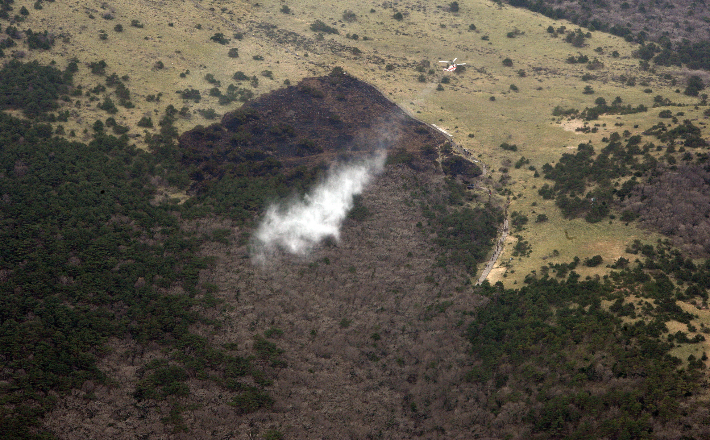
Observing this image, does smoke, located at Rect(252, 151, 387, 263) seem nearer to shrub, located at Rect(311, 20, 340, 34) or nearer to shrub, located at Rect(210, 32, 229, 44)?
shrub, located at Rect(210, 32, 229, 44)

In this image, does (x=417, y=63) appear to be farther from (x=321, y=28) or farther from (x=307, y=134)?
(x=307, y=134)

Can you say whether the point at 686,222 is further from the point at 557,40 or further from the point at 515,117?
the point at 557,40

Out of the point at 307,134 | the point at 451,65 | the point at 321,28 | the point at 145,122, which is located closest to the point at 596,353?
the point at 307,134

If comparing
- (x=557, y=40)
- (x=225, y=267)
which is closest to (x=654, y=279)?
(x=225, y=267)

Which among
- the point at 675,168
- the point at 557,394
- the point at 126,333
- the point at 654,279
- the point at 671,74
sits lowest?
the point at 126,333

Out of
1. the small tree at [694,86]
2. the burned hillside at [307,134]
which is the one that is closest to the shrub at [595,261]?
the burned hillside at [307,134]

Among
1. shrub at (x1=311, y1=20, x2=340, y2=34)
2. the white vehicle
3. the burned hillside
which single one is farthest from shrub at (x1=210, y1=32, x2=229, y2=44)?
the white vehicle
